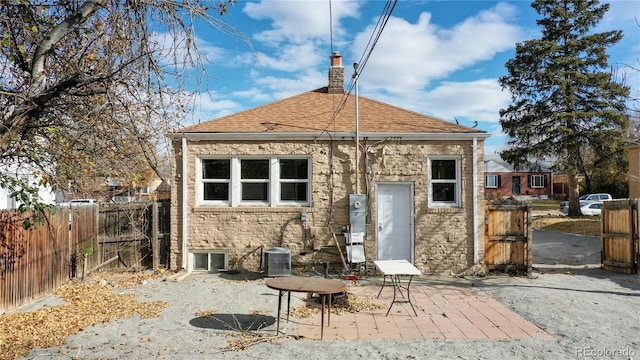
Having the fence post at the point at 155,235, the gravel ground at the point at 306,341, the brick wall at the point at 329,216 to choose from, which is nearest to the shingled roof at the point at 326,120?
the brick wall at the point at 329,216

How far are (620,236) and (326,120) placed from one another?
8406 mm

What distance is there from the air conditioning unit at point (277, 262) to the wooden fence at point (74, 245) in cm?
292

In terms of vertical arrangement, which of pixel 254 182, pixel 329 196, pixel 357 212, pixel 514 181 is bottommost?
pixel 357 212

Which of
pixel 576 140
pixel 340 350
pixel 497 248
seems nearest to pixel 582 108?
pixel 576 140

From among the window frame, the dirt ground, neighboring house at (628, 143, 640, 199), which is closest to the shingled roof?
the dirt ground

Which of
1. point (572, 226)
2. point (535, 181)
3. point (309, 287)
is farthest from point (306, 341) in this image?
point (535, 181)

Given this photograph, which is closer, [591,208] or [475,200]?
[475,200]

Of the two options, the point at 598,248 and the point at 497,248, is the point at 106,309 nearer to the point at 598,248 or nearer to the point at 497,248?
the point at 497,248

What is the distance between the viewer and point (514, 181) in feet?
163

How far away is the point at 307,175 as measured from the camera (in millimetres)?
11164

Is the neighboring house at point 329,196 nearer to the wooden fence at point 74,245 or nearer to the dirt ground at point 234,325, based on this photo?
the wooden fence at point 74,245

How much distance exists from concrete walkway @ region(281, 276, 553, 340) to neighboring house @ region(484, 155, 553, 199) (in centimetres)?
4352

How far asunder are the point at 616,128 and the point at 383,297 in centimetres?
2316

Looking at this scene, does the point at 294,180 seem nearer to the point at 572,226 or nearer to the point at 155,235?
the point at 155,235
